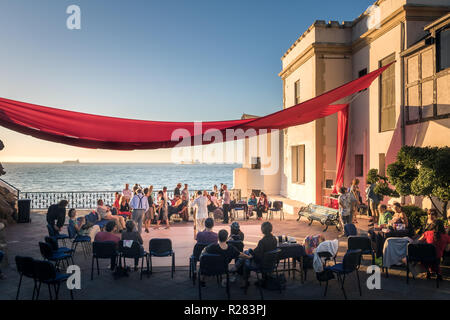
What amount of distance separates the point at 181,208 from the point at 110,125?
774 cm

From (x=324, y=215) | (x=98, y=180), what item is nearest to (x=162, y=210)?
(x=324, y=215)

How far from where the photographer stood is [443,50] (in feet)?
29.7

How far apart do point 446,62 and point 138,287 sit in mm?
9255

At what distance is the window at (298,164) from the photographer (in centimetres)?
1808

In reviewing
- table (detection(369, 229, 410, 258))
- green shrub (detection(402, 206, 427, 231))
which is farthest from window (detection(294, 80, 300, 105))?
table (detection(369, 229, 410, 258))

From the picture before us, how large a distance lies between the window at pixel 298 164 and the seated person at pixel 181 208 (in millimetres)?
6757

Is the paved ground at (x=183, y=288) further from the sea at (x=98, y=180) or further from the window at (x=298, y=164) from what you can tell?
the sea at (x=98, y=180)

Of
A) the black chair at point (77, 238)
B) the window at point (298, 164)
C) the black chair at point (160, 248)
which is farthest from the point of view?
the window at point (298, 164)

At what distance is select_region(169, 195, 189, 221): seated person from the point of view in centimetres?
1390

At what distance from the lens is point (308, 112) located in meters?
8.68

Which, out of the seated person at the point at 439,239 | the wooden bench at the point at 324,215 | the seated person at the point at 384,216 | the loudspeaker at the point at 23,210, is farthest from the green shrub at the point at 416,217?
the loudspeaker at the point at 23,210
